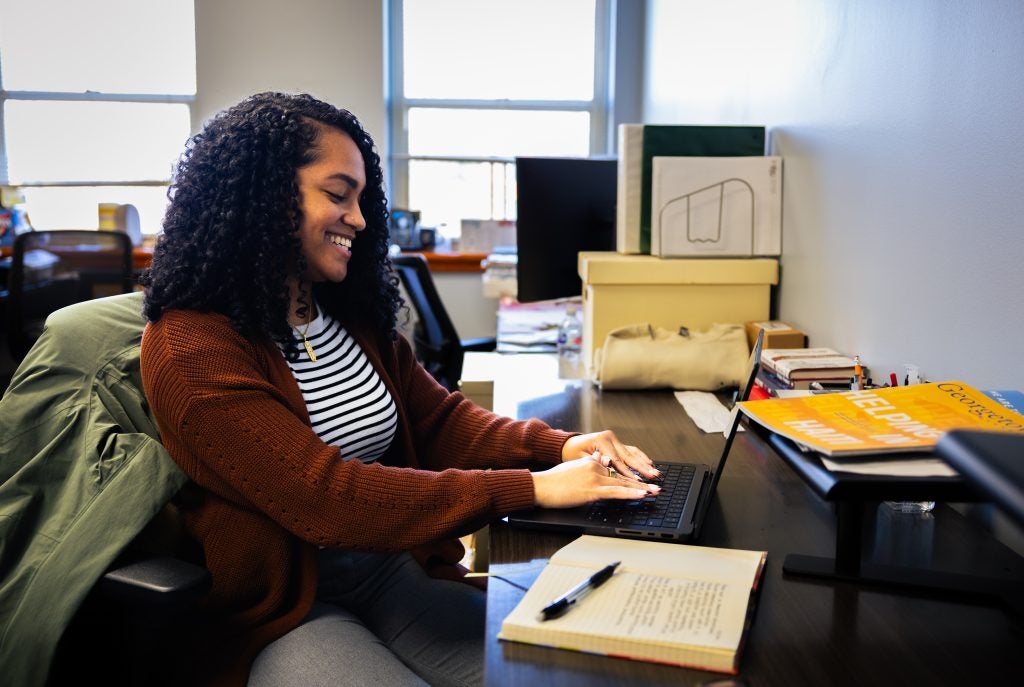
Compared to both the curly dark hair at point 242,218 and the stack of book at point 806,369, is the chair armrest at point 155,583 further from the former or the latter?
the stack of book at point 806,369

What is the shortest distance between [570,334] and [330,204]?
57.1 inches

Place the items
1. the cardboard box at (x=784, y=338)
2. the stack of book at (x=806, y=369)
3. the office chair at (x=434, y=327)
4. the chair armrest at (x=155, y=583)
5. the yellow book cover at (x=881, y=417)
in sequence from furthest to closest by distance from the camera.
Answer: the office chair at (x=434, y=327) < the cardboard box at (x=784, y=338) < the stack of book at (x=806, y=369) < the chair armrest at (x=155, y=583) < the yellow book cover at (x=881, y=417)

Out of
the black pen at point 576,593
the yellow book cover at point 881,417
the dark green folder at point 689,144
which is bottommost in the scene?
the black pen at point 576,593

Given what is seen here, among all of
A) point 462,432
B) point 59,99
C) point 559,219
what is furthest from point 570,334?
point 59,99

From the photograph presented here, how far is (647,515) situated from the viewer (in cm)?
118

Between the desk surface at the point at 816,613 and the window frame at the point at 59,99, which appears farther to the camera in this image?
the window frame at the point at 59,99

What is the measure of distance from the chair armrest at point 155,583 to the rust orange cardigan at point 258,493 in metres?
0.10

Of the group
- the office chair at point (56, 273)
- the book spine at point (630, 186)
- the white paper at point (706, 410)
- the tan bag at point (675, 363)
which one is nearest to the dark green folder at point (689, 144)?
the book spine at point (630, 186)

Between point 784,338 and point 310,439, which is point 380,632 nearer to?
point 310,439

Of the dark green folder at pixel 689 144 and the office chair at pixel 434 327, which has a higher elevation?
the dark green folder at pixel 689 144

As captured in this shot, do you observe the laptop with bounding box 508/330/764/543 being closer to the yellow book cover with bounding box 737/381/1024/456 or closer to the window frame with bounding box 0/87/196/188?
the yellow book cover with bounding box 737/381/1024/456

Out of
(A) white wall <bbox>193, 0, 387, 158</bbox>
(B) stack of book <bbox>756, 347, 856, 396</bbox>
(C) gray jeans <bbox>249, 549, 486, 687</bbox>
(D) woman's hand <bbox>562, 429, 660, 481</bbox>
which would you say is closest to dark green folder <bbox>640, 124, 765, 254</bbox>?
(B) stack of book <bbox>756, 347, 856, 396</bbox>

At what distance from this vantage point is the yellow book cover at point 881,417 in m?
0.93

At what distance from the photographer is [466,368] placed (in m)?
2.41
